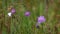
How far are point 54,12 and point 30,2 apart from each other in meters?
0.31

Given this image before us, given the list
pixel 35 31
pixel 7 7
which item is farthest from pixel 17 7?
pixel 35 31

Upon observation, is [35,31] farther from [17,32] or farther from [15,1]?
[15,1]

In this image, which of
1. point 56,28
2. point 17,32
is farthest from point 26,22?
point 56,28

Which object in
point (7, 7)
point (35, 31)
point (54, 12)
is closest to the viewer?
point (35, 31)

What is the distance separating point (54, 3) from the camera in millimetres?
2262

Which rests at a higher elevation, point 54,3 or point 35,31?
point 54,3

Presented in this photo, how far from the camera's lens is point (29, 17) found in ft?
7.12

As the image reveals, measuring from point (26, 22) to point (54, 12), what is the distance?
28 cm

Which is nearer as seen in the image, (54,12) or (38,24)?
(38,24)

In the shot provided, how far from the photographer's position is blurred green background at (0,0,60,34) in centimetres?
203

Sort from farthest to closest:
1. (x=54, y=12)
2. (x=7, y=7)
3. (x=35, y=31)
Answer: (x=7, y=7)
(x=54, y=12)
(x=35, y=31)

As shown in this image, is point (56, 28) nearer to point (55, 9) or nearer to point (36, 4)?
point (55, 9)

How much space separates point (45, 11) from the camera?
7.38 feet

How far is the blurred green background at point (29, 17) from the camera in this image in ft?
6.67
